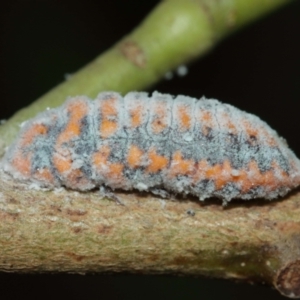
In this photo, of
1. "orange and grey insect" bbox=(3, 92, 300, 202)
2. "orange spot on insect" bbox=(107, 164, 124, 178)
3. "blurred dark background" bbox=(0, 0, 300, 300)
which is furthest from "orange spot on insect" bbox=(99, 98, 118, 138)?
"blurred dark background" bbox=(0, 0, 300, 300)

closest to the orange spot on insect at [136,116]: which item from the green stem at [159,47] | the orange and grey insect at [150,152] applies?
the orange and grey insect at [150,152]

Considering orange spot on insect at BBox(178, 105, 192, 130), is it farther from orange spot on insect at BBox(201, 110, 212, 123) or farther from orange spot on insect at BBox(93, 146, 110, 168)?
orange spot on insect at BBox(93, 146, 110, 168)

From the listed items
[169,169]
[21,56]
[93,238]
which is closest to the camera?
Answer: [93,238]

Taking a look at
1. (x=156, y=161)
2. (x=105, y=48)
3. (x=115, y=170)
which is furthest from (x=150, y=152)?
(x=105, y=48)

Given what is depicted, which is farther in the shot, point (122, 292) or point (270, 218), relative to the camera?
point (122, 292)

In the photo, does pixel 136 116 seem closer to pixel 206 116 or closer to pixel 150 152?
pixel 150 152

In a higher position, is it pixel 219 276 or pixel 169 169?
pixel 169 169

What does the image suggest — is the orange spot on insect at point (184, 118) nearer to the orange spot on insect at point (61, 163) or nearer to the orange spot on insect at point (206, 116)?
the orange spot on insect at point (206, 116)

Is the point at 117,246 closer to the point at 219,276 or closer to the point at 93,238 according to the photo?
the point at 93,238

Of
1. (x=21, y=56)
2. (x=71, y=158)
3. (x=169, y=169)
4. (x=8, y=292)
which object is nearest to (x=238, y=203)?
(x=169, y=169)
